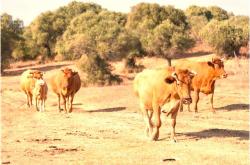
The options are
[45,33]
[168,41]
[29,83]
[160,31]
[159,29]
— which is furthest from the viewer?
[45,33]

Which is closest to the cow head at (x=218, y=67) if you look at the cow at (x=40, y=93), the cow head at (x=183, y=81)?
the cow at (x=40, y=93)

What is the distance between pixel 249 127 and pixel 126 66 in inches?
1394

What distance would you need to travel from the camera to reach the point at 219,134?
1495cm

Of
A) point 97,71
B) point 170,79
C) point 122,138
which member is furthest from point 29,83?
point 97,71

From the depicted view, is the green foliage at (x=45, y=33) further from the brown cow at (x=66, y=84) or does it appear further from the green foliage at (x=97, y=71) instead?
the brown cow at (x=66, y=84)

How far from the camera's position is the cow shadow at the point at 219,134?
14508mm

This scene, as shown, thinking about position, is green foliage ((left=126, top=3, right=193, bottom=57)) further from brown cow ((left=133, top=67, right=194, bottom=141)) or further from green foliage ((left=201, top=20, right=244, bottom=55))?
brown cow ((left=133, top=67, right=194, bottom=141))

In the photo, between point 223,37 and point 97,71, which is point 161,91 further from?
point 223,37

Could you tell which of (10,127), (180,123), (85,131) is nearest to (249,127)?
(180,123)

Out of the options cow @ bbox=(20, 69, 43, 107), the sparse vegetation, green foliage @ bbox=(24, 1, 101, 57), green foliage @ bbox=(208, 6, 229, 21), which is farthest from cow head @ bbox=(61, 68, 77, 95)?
green foliage @ bbox=(208, 6, 229, 21)

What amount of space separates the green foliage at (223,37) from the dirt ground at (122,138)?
27883mm

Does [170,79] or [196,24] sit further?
[196,24]

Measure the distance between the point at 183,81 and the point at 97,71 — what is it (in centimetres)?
2947

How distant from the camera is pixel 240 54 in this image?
190 feet
